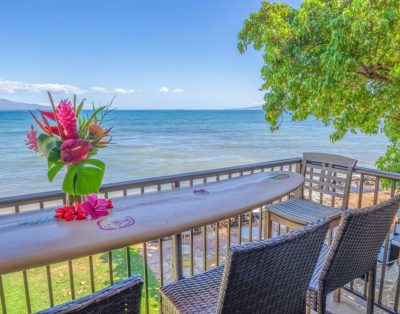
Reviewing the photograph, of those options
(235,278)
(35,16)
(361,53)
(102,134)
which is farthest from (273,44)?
(35,16)

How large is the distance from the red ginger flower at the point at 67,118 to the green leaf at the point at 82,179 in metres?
0.15

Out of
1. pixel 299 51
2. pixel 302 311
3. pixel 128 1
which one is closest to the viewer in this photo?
pixel 302 311

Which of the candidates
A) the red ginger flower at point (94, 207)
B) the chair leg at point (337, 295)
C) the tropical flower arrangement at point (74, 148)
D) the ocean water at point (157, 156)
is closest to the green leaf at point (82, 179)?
the tropical flower arrangement at point (74, 148)

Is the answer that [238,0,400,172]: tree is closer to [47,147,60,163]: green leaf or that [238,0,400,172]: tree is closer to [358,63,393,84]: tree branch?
[358,63,393,84]: tree branch

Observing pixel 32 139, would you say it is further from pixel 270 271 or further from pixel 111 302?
pixel 270 271

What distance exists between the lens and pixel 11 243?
3.70ft

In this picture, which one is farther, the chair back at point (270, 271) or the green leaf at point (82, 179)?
the green leaf at point (82, 179)

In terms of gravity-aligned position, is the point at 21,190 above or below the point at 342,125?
below

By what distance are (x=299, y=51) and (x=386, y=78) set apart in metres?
1.48

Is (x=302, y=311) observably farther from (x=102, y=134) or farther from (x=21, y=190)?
(x=21, y=190)

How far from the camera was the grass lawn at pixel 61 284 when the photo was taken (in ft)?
11.7

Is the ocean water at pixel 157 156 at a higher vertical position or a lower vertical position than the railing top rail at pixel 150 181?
lower

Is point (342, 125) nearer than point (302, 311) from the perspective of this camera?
No

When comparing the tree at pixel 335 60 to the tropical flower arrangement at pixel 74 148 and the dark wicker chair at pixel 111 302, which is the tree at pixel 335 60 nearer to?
the tropical flower arrangement at pixel 74 148
